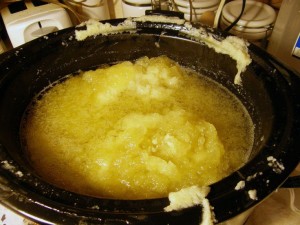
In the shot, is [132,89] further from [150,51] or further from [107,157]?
[107,157]

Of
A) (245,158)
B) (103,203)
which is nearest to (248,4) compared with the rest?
(245,158)

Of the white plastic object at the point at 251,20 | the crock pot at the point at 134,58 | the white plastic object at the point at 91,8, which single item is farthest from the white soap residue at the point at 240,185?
the white plastic object at the point at 91,8

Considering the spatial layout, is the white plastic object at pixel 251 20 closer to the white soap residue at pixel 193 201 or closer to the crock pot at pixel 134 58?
the crock pot at pixel 134 58

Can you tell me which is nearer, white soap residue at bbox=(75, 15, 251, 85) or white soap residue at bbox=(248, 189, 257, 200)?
white soap residue at bbox=(248, 189, 257, 200)

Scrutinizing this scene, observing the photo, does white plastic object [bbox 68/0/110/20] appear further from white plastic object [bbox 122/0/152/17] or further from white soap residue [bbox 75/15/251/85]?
white soap residue [bbox 75/15/251/85]

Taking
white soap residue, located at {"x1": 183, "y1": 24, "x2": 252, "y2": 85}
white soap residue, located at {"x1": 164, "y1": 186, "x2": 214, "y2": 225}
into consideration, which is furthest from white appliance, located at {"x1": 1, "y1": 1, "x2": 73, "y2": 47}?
white soap residue, located at {"x1": 164, "y1": 186, "x2": 214, "y2": 225}

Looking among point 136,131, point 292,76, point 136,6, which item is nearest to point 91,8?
point 136,6
